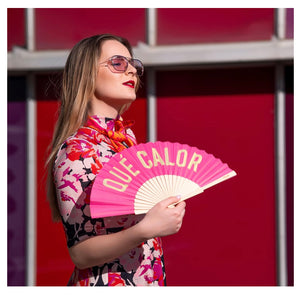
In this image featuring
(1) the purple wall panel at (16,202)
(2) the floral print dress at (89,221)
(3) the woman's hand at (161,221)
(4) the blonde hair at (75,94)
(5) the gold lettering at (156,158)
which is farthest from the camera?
(1) the purple wall panel at (16,202)

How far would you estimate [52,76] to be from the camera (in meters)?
6.12

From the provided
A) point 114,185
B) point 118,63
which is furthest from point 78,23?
point 114,185

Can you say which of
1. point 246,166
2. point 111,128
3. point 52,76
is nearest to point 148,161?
point 111,128

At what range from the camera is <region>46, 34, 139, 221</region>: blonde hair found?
2.46 metres

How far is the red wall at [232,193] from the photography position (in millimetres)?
5770

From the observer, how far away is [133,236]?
2.08 metres

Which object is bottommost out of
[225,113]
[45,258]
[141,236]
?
[45,258]

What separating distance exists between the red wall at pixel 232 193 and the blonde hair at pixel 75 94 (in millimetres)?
3370

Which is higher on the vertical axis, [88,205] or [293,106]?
[293,106]

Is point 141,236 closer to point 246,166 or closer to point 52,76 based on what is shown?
Answer: point 246,166

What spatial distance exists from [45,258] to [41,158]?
1.12 metres

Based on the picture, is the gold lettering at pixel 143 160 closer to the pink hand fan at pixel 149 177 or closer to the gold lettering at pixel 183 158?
the pink hand fan at pixel 149 177

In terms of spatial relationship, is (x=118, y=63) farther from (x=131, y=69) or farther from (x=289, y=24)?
(x=289, y=24)

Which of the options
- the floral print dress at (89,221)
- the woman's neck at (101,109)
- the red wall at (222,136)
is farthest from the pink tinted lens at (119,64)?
the red wall at (222,136)
